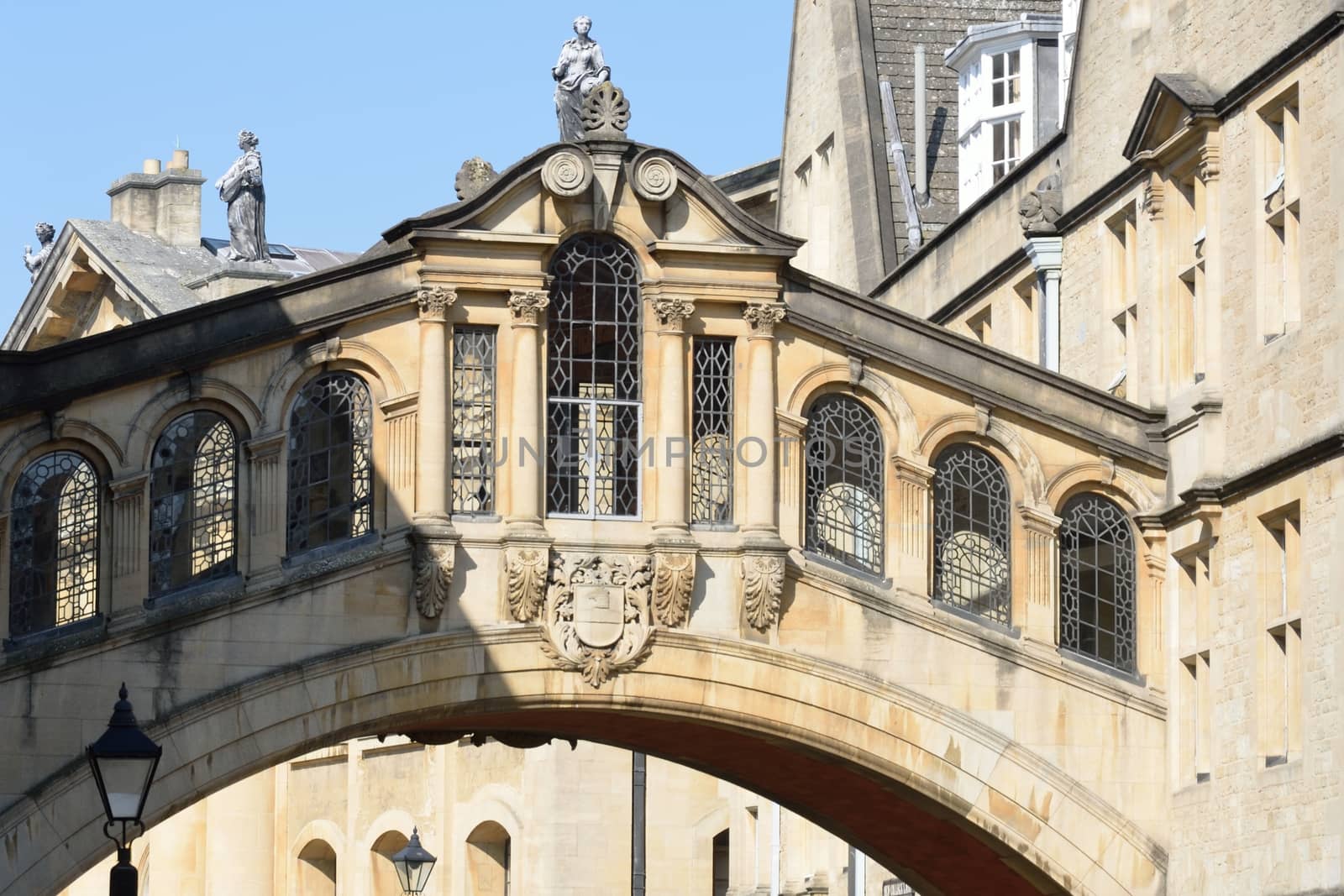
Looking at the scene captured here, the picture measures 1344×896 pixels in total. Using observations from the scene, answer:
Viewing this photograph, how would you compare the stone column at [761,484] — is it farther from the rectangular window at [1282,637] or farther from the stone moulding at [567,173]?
the rectangular window at [1282,637]

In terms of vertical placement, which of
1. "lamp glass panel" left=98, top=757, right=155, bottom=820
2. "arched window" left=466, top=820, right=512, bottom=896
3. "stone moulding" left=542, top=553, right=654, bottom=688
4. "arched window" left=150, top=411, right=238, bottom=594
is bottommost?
"lamp glass panel" left=98, top=757, right=155, bottom=820

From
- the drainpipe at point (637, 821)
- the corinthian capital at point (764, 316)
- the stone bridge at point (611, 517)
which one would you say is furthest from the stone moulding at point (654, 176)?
the drainpipe at point (637, 821)

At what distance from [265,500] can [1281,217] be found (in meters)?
8.23

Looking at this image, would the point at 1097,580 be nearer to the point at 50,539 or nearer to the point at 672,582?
the point at 672,582

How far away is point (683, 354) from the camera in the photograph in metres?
26.1

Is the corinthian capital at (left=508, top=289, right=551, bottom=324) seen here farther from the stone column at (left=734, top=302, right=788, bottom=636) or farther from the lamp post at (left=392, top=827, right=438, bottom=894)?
the lamp post at (left=392, top=827, right=438, bottom=894)

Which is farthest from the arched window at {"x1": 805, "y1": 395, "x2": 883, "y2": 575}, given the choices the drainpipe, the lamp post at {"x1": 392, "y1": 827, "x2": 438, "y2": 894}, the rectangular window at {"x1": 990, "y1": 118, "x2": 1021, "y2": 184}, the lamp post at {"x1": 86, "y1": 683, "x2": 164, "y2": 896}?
the drainpipe

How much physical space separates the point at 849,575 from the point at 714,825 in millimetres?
19830

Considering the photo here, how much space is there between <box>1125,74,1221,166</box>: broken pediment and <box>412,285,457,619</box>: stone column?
580cm

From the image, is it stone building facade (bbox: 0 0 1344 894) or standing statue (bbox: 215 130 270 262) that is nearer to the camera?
stone building facade (bbox: 0 0 1344 894)

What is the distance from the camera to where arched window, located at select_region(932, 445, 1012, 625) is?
26.5 m

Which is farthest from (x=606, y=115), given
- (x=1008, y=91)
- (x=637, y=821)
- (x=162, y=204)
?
(x=162, y=204)

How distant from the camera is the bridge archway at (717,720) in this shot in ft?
82.2

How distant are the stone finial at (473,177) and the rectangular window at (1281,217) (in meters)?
6.27
